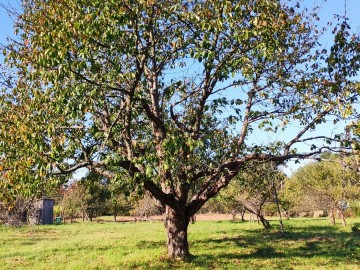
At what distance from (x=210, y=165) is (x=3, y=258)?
10.9 m

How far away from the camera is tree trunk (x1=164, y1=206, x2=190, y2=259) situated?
14344 millimetres

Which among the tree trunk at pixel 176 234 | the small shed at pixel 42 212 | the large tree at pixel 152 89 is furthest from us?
the small shed at pixel 42 212

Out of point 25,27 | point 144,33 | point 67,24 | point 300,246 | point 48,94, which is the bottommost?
point 300,246

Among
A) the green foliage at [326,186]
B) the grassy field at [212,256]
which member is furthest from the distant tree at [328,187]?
the grassy field at [212,256]

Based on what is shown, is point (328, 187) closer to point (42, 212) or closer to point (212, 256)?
point (212, 256)

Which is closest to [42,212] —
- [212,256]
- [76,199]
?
[76,199]

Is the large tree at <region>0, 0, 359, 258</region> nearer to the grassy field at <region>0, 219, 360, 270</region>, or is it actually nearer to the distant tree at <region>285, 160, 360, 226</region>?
the grassy field at <region>0, 219, 360, 270</region>

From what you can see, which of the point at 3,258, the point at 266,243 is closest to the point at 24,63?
the point at 3,258

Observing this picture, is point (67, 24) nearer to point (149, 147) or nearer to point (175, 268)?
point (149, 147)

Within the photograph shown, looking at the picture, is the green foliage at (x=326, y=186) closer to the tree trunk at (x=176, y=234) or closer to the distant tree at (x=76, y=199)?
the tree trunk at (x=176, y=234)

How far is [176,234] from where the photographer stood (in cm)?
1436

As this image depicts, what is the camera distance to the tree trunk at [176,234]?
14344 mm

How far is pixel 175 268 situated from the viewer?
41.2 ft

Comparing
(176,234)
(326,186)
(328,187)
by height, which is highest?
(326,186)
